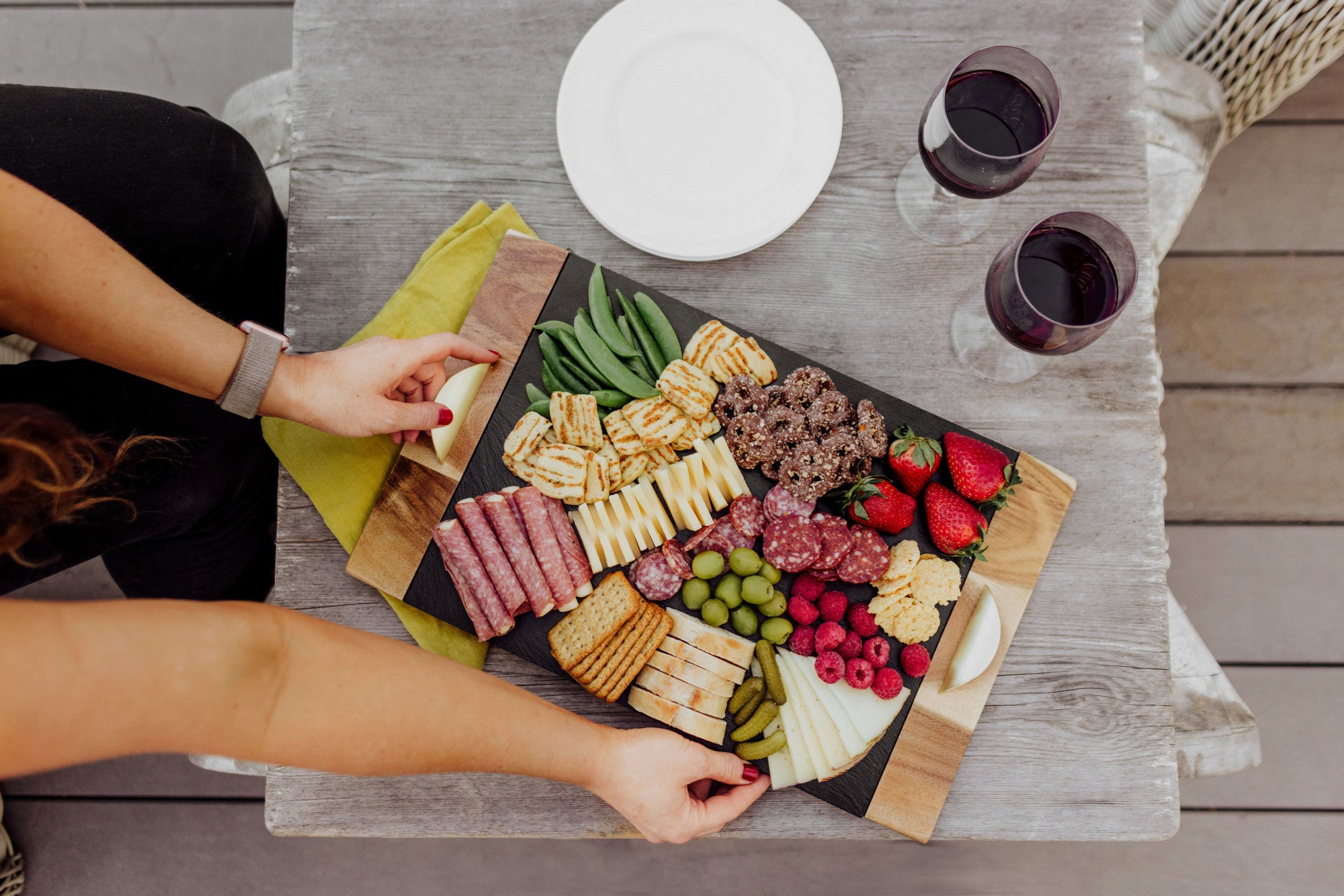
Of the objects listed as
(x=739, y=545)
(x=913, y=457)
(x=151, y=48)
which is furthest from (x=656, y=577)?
(x=151, y=48)

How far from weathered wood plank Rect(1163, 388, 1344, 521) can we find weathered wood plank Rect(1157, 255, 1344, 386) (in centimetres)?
5

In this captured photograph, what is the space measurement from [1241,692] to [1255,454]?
0.66 meters

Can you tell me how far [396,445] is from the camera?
1303mm

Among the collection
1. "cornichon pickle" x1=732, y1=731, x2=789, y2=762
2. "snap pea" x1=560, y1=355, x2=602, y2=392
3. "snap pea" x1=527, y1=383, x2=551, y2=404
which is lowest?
"cornichon pickle" x1=732, y1=731, x2=789, y2=762

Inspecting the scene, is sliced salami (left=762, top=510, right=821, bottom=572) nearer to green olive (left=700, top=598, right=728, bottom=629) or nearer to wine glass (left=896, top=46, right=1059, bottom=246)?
green olive (left=700, top=598, right=728, bottom=629)

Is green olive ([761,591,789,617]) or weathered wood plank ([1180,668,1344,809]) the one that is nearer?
green olive ([761,591,789,617])

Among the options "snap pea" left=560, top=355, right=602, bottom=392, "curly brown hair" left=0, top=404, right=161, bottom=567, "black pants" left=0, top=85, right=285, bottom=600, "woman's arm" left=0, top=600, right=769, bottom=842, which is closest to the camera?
"woman's arm" left=0, top=600, right=769, bottom=842

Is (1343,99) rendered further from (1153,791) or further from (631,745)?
(631,745)

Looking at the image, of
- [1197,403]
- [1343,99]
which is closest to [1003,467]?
[1197,403]

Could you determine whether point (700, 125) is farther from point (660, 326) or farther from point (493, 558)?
point (493, 558)

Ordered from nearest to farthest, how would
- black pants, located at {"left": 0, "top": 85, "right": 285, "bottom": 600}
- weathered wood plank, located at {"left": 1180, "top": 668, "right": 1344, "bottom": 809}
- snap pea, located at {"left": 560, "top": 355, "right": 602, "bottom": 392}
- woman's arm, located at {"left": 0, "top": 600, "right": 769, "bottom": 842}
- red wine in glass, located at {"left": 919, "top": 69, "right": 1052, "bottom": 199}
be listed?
woman's arm, located at {"left": 0, "top": 600, "right": 769, "bottom": 842}
red wine in glass, located at {"left": 919, "top": 69, "right": 1052, "bottom": 199}
black pants, located at {"left": 0, "top": 85, "right": 285, "bottom": 600}
snap pea, located at {"left": 560, "top": 355, "right": 602, "bottom": 392}
weathered wood plank, located at {"left": 1180, "top": 668, "right": 1344, "bottom": 809}

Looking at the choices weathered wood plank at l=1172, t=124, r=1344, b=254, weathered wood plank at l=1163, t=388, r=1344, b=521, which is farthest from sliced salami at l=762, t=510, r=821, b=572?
weathered wood plank at l=1172, t=124, r=1344, b=254

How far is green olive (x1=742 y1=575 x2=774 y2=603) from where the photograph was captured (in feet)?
4.03

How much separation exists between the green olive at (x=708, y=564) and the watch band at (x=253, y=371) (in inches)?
28.7
